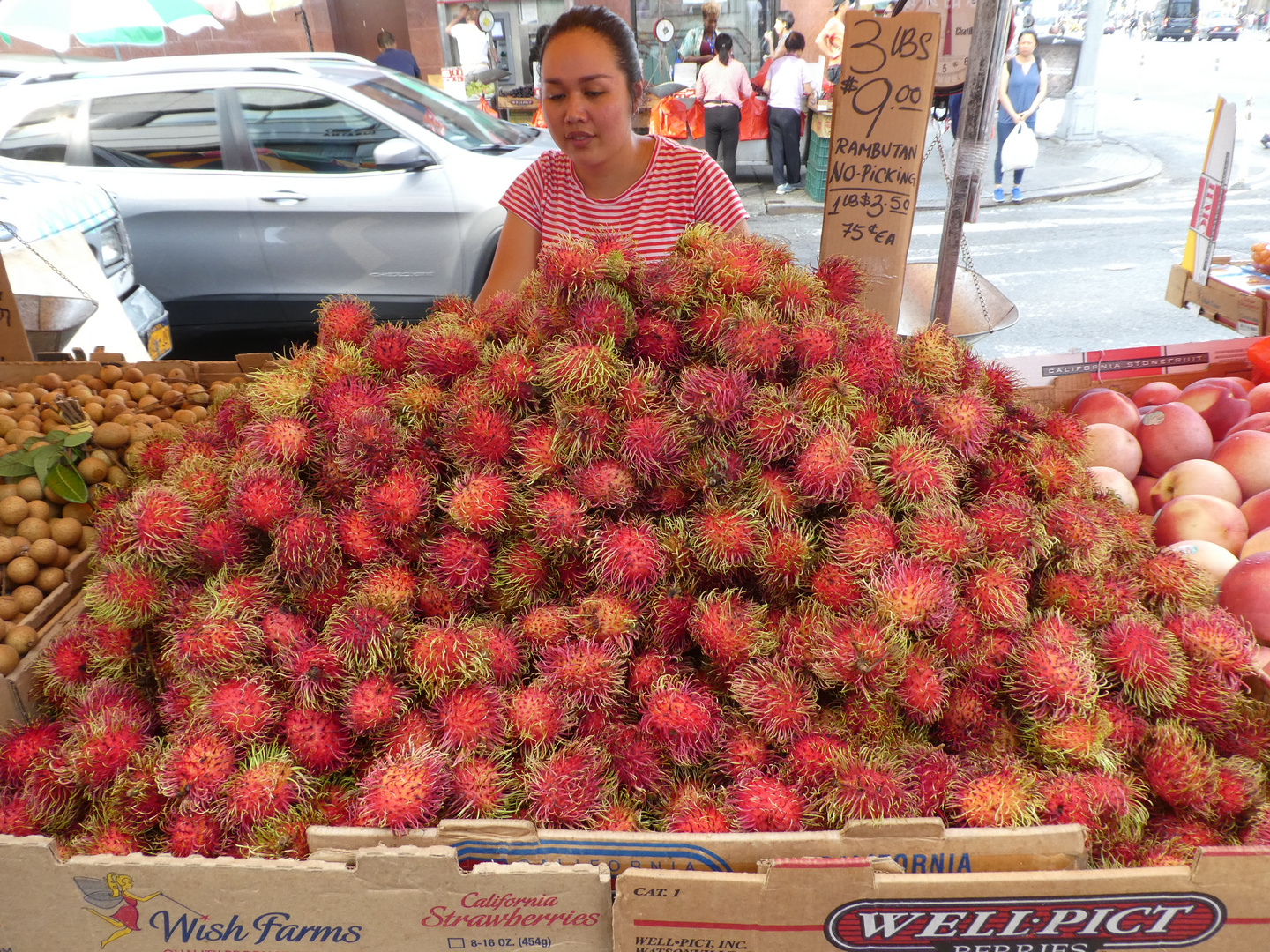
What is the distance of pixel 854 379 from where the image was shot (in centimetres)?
120

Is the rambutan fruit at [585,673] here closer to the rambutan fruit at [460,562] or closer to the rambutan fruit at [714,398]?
the rambutan fruit at [460,562]

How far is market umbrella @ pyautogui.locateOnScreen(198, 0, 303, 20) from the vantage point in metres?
5.09

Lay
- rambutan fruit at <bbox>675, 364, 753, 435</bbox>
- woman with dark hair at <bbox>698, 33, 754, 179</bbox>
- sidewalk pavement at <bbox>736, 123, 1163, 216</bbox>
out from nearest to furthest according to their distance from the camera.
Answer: rambutan fruit at <bbox>675, 364, 753, 435</bbox>, woman with dark hair at <bbox>698, 33, 754, 179</bbox>, sidewalk pavement at <bbox>736, 123, 1163, 216</bbox>

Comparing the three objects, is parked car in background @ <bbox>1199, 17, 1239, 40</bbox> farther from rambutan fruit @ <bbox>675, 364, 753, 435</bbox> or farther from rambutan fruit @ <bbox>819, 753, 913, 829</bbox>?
rambutan fruit @ <bbox>819, 753, 913, 829</bbox>

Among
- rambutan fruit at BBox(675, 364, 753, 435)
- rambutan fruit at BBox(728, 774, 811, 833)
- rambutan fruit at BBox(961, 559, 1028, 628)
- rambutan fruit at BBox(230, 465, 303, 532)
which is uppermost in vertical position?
rambutan fruit at BBox(675, 364, 753, 435)

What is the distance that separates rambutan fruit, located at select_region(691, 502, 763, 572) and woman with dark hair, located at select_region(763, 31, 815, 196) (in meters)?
7.46

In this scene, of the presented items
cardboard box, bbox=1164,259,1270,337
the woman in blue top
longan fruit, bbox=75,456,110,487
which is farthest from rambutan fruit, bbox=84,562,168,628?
the woman in blue top

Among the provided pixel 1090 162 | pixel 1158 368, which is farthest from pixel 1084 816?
pixel 1090 162

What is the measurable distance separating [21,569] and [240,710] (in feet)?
3.17

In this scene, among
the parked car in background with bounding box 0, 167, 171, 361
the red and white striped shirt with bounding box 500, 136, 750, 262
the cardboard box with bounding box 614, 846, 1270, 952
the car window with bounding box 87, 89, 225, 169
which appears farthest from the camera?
the car window with bounding box 87, 89, 225, 169

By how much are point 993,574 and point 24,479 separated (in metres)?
1.90

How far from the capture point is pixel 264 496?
1147mm

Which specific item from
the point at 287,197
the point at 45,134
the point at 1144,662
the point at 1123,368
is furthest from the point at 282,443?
the point at 45,134

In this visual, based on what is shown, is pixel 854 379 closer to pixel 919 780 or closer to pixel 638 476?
pixel 638 476
